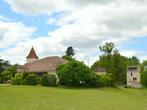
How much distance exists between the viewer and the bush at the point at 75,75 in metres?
Result: 66.1

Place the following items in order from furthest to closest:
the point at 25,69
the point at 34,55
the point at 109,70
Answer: the point at 109,70, the point at 34,55, the point at 25,69

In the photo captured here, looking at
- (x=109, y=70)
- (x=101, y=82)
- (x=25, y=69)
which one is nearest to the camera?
(x=101, y=82)

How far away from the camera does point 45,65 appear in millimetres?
81375

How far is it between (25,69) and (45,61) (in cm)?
486

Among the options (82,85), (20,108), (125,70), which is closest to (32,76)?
(82,85)

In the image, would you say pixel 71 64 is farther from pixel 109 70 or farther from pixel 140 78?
pixel 140 78

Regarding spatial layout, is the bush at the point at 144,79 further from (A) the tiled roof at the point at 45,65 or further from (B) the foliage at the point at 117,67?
→ (A) the tiled roof at the point at 45,65

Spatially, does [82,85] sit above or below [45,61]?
below

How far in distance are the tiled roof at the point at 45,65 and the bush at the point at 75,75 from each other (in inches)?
435

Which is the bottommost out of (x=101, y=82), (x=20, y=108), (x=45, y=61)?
(x=20, y=108)

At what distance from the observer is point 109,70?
348ft

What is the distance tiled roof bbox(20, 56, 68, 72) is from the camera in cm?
7956

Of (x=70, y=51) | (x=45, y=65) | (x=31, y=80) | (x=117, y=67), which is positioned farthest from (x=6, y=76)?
(x=70, y=51)

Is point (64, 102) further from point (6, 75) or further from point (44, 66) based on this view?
point (6, 75)
